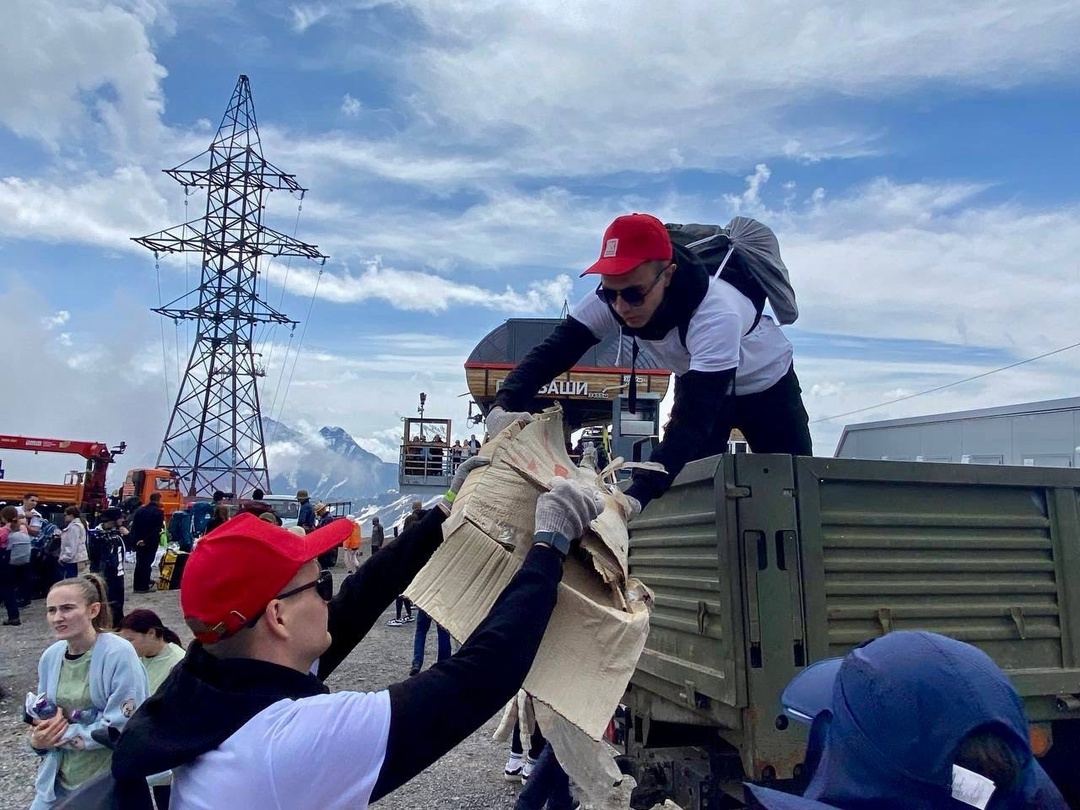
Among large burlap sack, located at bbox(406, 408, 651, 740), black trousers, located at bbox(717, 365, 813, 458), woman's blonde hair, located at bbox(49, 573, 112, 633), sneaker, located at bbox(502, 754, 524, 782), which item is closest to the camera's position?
large burlap sack, located at bbox(406, 408, 651, 740)

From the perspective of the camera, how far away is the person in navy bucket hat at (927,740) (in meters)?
1.13

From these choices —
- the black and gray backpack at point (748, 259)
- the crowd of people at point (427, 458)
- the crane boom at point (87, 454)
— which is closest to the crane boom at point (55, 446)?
the crane boom at point (87, 454)

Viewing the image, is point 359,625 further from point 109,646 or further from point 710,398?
point 109,646

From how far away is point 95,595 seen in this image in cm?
454

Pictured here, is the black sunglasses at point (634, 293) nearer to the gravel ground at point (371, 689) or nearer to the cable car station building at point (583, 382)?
the cable car station building at point (583, 382)

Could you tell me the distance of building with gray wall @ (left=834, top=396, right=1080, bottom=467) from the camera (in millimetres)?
8156

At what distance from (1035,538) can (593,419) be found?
10259mm

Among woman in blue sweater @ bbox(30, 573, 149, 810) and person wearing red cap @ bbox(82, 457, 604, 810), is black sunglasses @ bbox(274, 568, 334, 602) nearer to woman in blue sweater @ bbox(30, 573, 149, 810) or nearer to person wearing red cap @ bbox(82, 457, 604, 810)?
person wearing red cap @ bbox(82, 457, 604, 810)

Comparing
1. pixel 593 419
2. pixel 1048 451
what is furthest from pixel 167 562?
pixel 1048 451

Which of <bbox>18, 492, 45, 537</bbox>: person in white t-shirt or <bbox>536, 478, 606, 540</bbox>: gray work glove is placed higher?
<bbox>536, 478, 606, 540</bbox>: gray work glove

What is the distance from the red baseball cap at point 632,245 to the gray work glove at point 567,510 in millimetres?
1116

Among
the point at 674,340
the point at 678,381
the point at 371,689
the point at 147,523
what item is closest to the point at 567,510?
the point at 678,381

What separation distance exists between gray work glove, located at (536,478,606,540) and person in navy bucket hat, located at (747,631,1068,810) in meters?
0.74

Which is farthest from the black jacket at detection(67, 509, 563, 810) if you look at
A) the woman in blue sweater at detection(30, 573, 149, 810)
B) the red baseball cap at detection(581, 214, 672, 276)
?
the woman in blue sweater at detection(30, 573, 149, 810)
